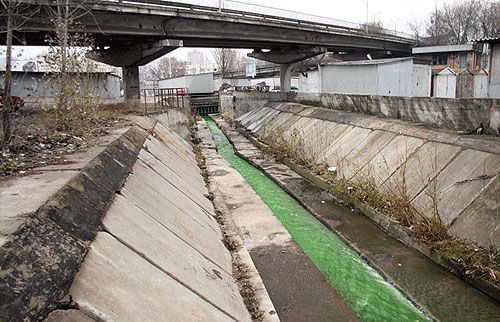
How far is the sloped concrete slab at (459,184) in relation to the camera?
6.92 metres

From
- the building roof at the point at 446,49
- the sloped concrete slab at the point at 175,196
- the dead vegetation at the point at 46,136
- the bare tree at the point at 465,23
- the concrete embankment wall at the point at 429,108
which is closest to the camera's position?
the dead vegetation at the point at 46,136

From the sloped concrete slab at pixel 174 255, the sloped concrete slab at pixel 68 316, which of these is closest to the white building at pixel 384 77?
the sloped concrete slab at pixel 174 255

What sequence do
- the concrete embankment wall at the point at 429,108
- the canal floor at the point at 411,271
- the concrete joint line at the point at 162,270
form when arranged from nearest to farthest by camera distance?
1. the concrete joint line at the point at 162,270
2. the canal floor at the point at 411,271
3. the concrete embankment wall at the point at 429,108

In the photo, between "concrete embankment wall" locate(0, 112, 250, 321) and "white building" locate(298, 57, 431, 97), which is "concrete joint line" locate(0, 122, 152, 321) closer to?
"concrete embankment wall" locate(0, 112, 250, 321)

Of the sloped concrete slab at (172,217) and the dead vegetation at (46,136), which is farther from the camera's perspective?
the dead vegetation at (46,136)

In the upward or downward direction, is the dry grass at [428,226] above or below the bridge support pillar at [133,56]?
below

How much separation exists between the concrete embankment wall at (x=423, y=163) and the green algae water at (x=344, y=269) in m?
1.60

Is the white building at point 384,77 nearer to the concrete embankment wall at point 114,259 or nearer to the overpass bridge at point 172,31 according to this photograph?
the overpass bridge at point 172,31

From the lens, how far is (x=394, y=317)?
5.41 m

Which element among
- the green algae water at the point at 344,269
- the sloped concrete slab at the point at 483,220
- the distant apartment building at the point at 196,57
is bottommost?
the green algae water at the point at 344,269

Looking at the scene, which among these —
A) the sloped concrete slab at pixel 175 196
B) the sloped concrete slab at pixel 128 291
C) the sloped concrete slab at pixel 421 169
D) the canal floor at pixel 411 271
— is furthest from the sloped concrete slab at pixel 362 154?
the sloped concrete slab at pixel 128 291

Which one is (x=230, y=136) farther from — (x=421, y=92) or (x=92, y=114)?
(x=92, y=114)

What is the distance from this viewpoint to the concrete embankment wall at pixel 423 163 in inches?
260

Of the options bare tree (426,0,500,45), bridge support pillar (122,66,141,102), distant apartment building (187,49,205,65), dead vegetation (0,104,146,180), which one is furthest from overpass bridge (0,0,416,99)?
distant apartment building (187,49,205,65)
